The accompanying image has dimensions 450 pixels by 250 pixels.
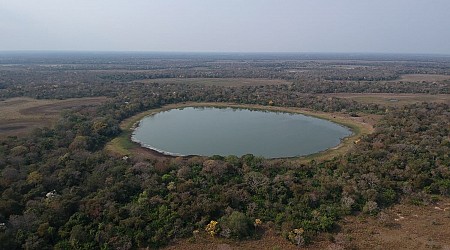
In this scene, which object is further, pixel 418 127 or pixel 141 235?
pixel 418 127

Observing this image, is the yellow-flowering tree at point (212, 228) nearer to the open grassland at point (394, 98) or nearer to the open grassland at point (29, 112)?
the open grassland at point (29, 112)

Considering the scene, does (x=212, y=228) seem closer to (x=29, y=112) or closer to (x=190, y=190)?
(x=190, y=190)

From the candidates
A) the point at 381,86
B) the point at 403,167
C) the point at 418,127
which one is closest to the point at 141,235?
the point at 403,167

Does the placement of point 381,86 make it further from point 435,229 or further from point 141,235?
point 141,235

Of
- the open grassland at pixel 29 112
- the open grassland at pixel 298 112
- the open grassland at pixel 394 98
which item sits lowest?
the open grassland at pixel 29 112

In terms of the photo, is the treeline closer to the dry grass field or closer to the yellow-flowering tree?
the yellow-flowering tree

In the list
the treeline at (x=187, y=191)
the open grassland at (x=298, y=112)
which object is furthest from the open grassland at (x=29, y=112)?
the treeline at (x=187, y=191)

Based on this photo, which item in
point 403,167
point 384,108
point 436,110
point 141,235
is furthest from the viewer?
point 384,108
